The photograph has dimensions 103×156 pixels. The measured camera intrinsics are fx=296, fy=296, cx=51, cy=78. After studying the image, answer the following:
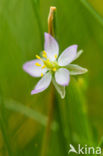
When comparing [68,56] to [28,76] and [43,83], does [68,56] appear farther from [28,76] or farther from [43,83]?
[28,76]

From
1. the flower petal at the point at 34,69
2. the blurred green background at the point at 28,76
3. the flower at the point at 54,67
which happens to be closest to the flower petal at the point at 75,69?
the flower at the point at 54,67

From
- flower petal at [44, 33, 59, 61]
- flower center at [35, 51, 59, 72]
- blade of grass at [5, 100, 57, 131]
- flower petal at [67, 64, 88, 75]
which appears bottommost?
blade of grass at [5, 100, 57, 131]

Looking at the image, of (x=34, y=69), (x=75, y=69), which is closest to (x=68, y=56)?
(x=75, y=69)

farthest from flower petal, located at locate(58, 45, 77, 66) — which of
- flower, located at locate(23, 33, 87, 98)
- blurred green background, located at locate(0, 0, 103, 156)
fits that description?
blurred green background, located at locate(0, 0, 103, 156)

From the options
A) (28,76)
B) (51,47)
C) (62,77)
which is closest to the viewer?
(62,77)

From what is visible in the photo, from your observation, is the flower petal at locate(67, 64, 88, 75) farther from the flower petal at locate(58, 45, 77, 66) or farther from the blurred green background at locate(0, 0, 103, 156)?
the blurred green background at locate(0, 0, 103, 156)

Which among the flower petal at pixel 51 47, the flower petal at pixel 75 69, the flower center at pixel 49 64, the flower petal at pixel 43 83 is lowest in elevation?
the flower petal at pixel 43 83

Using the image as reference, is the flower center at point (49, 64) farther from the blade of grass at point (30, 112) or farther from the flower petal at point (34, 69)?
the blade of grass at point (30, 112)

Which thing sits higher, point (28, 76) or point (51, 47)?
point (51, 47)
